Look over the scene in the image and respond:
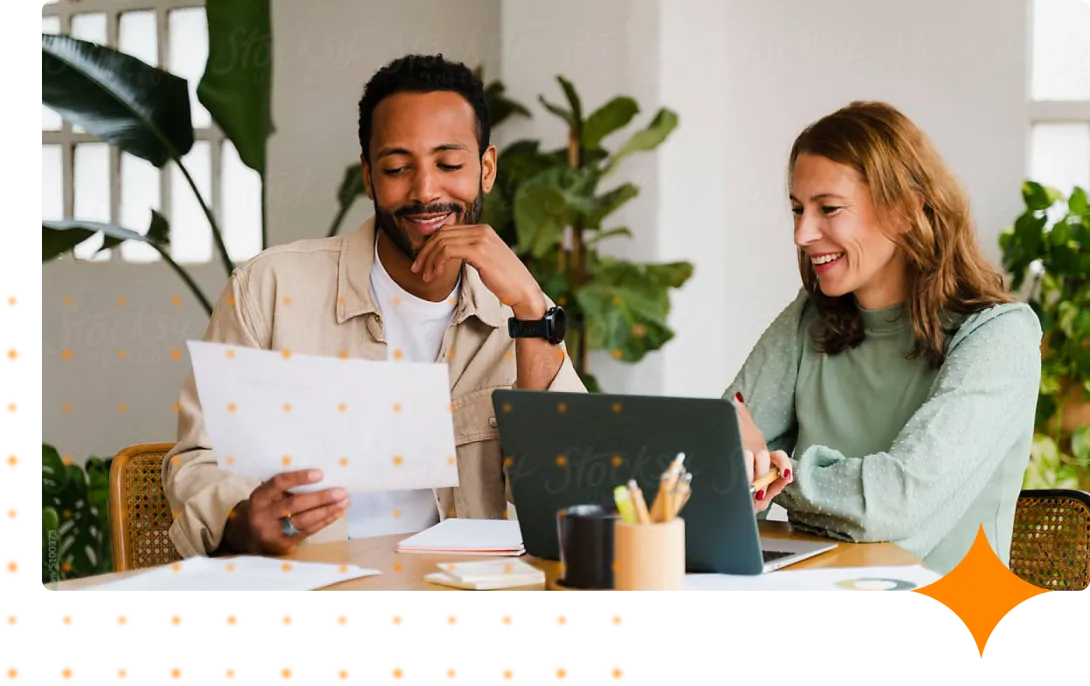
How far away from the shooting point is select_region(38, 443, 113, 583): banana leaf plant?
2.21m

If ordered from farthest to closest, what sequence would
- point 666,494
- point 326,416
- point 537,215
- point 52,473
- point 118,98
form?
point 537,215 → point 52,473 → point 118,98 → point 326,416 → point 666,494

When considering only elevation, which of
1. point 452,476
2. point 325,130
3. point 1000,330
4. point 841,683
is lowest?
point 841,683

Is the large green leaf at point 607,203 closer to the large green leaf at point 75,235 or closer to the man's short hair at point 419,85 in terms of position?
the large green leaf at point 75,235

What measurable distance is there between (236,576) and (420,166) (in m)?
0.60

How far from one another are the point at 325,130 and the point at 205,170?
256 mm

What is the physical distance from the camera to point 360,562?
1122 millimetres

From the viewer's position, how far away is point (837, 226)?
141 centimetres

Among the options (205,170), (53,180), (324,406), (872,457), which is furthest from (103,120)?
(872,457)

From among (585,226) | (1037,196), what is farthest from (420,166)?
(1037,196)

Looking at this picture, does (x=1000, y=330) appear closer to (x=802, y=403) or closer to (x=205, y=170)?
(x=802, y=403)

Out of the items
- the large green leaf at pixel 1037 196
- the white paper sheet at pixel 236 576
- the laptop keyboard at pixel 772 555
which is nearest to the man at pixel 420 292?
the white paper sheet at pixel 236 576

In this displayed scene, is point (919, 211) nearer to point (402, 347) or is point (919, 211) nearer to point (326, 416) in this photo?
point (402, 347)

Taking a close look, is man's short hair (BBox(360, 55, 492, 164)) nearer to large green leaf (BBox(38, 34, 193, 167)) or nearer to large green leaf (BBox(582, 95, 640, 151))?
large green leaf (BBox(38, 34, 193, 167))

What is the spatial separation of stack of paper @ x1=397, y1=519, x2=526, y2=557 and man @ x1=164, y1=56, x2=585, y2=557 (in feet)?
0.32
